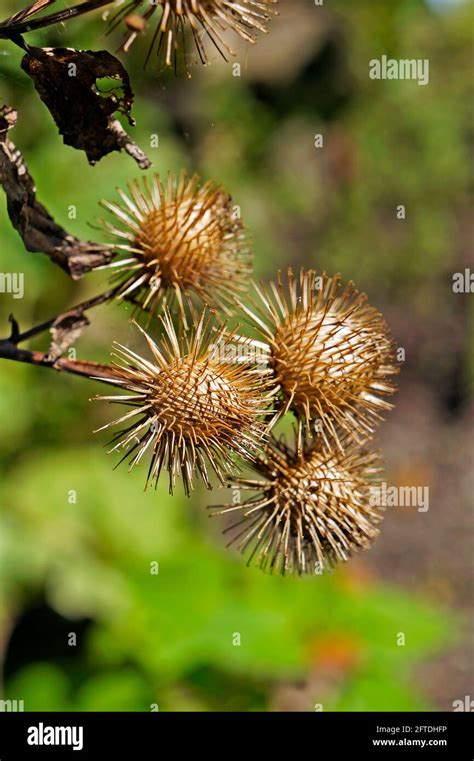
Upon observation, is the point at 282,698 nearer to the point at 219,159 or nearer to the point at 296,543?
the point at 296,543

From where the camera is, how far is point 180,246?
197cm

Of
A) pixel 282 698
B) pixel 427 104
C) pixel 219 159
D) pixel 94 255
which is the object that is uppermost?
pixel 427 104

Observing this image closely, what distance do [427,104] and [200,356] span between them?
23.9 feet

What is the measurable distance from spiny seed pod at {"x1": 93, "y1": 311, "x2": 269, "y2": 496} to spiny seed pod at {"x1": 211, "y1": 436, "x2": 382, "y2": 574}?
140mm

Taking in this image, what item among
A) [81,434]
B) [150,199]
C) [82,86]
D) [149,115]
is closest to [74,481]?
[81,434]

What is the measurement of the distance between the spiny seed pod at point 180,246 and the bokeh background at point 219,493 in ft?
0.50

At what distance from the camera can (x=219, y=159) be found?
6.48 metres

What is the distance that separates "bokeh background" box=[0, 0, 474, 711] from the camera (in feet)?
12.3

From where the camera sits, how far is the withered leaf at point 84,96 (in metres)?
1.60

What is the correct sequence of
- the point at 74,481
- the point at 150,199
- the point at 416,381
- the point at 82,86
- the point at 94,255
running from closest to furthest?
1. the point at 82,86
2. the point at 94,255
3. the point at 150,199
4. the point at 74,481
5. the point at 416,381

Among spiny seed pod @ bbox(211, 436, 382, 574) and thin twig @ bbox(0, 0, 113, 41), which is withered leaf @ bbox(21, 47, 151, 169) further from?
spiny seed pod @ bbox(211, 436, 382, 574)

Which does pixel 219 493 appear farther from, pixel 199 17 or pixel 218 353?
pixel 199 17

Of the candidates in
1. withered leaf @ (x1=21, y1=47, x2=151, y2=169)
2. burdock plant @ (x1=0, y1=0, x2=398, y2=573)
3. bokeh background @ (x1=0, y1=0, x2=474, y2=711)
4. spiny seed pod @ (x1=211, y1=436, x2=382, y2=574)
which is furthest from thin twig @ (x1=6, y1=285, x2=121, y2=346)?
spiny seed pod @ (x1=211, y1=436, x2=382, y2=574)

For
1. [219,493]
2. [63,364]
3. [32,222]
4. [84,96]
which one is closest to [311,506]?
[63,364]
